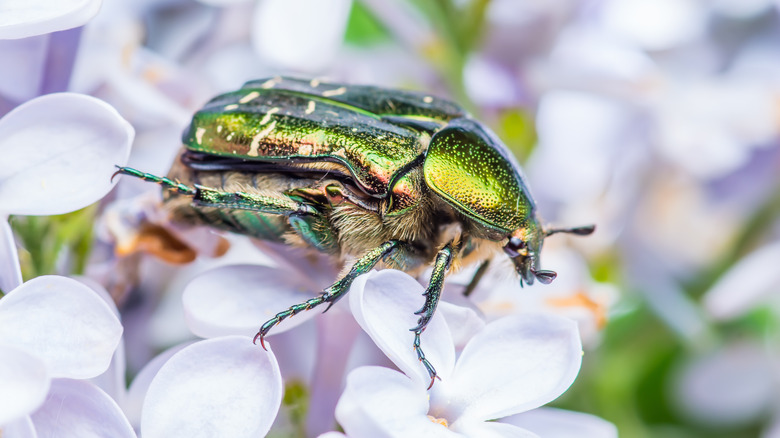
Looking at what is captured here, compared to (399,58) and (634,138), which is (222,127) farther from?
(634,138)

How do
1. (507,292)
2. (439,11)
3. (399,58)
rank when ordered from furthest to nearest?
1. (399,58)
2. (439,11)
3. (507,292)

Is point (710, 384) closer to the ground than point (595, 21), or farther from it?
closer to the ground

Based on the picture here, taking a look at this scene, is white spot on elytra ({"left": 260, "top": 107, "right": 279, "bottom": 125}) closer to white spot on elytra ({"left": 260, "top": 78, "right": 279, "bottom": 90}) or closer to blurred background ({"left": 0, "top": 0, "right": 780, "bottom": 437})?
white spot on elytra ({"left": 260, "top": 78, "right": 279, "bottom": 90})

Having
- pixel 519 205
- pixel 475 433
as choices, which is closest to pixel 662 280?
pixel 519 205

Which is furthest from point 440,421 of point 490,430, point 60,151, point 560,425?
point 60,151

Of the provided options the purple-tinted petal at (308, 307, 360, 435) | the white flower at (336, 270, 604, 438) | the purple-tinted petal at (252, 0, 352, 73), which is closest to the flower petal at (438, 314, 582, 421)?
the white flower at (336, 270, 604, 438)

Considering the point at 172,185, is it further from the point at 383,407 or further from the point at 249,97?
the point at 383,407

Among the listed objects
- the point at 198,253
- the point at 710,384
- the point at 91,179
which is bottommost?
the point at 710,384
